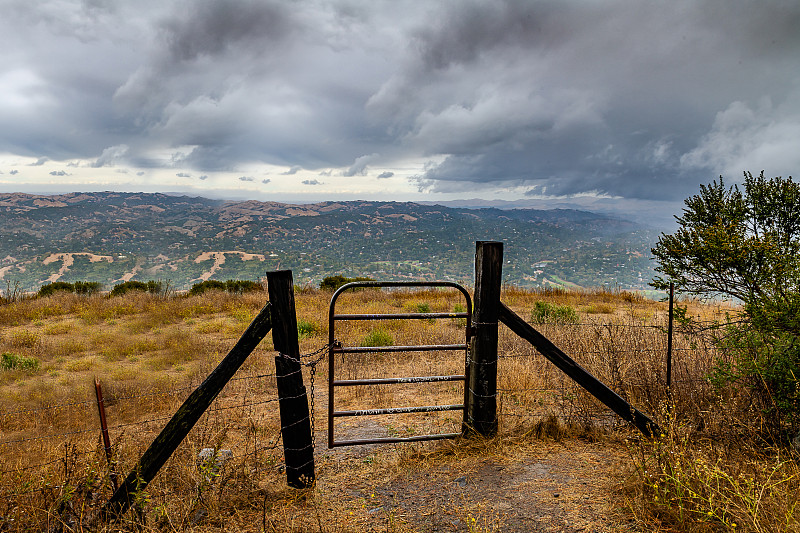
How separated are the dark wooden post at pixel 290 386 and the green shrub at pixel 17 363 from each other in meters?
10.3

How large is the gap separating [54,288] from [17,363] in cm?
1526

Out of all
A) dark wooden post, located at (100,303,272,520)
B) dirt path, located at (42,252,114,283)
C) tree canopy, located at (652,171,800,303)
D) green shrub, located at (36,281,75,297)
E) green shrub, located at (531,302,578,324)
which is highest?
tree canopy, located at (652,171,800,303)

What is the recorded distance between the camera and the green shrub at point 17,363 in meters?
10.9

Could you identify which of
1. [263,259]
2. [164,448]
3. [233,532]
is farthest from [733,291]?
[263,259]

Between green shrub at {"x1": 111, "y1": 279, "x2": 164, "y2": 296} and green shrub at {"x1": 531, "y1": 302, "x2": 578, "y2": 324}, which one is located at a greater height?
green shrub at {"x1": 531, "y1": 302, "x2": 578, "y2": 324}

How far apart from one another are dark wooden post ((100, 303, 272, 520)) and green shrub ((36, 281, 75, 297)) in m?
23.4

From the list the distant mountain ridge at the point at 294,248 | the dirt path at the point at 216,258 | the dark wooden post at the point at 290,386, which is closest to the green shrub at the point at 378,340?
the dark wooden post at the point at 290,386

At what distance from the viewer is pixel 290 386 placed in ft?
14.5

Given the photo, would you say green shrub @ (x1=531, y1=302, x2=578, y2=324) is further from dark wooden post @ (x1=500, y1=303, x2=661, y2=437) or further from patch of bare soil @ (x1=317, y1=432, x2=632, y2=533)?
patch of bare soil @ (x1=317, y1=432, x2=632, y2=533)

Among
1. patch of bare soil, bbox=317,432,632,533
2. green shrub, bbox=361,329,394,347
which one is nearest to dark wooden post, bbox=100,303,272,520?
patch of bare soil, bbox=317,432,632,533

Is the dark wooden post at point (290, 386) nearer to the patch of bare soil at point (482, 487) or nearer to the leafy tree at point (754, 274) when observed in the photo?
the patch of bare soil at point (482, 487)

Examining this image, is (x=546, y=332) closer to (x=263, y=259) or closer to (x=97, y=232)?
(x=263, y=259)

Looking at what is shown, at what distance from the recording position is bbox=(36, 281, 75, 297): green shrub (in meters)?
22.2

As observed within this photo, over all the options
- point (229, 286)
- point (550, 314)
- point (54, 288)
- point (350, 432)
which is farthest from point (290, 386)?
point (54, 288)
